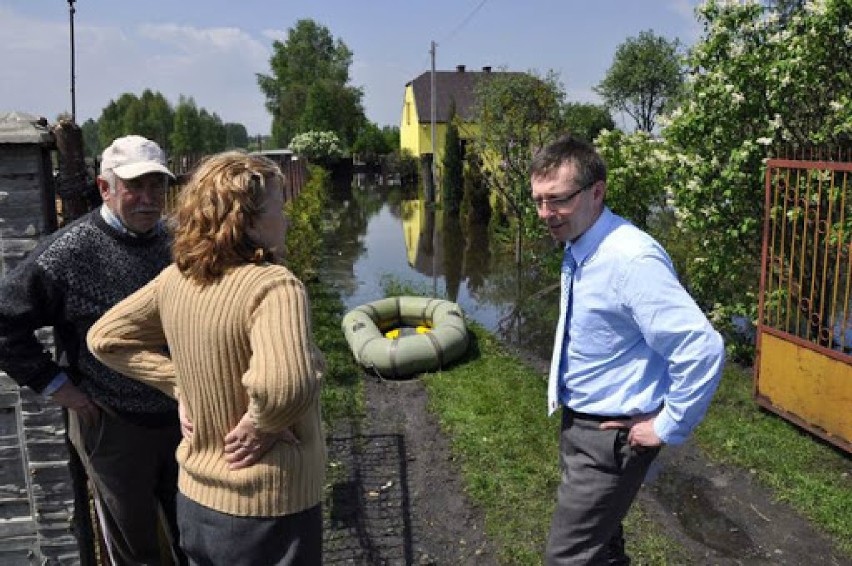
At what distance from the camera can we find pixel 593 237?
8.25 feet

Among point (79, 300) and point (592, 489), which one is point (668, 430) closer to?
point (592, 489)

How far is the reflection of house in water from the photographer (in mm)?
15133

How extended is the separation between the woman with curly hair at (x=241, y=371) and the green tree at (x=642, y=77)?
45.1 meters

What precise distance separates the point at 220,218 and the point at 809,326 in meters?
5.26

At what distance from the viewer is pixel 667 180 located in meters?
8.11

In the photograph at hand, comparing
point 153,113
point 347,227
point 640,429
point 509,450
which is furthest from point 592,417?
point 153,113

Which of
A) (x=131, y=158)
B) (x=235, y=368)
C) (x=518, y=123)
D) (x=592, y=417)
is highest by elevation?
(x=518, y=123)

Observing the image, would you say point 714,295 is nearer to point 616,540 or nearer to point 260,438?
point 616,540

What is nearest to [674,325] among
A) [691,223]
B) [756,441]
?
[756,441]

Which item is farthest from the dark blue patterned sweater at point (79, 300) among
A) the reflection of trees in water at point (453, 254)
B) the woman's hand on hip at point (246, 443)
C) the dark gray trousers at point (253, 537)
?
the reflection of trees in water at point (453, 254)

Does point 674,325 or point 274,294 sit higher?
point 274,294

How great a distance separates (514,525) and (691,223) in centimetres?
422

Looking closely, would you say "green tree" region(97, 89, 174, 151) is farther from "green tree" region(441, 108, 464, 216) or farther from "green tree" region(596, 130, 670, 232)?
"green tree" region(596, 130, 670, 232)

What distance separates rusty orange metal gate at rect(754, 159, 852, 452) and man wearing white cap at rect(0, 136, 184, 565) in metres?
4.49
